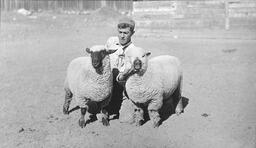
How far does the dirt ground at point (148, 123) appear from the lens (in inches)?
219

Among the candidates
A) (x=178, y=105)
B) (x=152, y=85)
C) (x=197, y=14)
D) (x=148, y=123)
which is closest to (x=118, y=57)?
(x=152, y=85)

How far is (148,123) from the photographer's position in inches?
250

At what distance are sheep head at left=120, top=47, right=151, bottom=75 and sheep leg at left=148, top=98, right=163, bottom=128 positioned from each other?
539mm

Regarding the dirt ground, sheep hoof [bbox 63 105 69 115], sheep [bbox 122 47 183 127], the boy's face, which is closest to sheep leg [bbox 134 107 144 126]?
sheep [bbox 122 47 183 127]

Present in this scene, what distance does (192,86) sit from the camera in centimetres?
881

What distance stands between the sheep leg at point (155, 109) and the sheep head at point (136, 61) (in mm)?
539

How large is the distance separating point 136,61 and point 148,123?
1.28 metres

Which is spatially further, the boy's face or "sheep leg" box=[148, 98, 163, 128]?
the boy's face

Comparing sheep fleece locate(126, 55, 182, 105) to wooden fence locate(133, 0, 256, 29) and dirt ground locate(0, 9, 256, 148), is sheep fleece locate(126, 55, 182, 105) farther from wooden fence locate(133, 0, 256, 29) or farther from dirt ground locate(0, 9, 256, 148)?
wooden fence locate(133, 0, 256, 29)

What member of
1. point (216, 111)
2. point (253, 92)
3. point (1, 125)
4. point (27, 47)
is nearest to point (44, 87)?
point (1, 125)

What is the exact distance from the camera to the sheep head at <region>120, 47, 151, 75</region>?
5723 millimetres

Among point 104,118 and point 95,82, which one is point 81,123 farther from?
point 95,82

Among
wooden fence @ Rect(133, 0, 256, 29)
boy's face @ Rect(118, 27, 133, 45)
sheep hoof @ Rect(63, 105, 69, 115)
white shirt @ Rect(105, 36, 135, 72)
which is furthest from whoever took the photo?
wooden fence @ Rect(133, 0, 256, 29)

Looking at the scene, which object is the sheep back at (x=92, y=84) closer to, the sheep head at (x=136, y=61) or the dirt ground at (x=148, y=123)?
the sheep head at (x=136, y=61)
